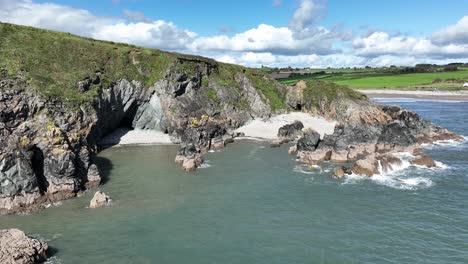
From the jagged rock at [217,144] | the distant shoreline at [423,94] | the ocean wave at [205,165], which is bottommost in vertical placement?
the ocean wave at [205,165]

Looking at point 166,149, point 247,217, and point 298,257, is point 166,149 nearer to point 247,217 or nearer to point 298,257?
point 247,217

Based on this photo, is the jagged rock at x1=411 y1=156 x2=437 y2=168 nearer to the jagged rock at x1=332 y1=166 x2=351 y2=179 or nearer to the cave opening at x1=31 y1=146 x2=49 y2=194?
the jagged rock at x1=332 y1=166 x2=351 y2=179

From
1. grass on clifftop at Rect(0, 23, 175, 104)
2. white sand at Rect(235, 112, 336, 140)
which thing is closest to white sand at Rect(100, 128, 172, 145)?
grass on clifftop at Rect(0, 23, 175, 104)

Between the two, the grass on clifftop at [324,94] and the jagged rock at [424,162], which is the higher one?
the grass on clifftop at [324,94]

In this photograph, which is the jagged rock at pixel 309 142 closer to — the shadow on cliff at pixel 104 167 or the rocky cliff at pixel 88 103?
the rocky cliff at pixel 88 103

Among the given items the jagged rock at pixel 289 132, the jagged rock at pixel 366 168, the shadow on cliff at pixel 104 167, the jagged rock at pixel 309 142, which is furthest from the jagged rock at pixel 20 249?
the jagged rock at pixel 289 132

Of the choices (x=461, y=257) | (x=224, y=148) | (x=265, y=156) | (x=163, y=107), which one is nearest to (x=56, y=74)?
(x=163, y=107)
